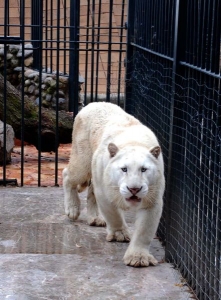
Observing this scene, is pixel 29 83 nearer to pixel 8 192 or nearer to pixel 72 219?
pixel 8 192

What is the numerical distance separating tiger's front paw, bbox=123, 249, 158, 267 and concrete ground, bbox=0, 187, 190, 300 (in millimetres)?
47

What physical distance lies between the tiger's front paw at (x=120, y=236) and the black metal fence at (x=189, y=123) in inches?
13.7

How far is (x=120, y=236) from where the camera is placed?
6.50 metres

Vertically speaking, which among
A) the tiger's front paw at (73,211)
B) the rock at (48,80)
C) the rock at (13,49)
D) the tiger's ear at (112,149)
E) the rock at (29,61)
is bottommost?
the tiger's front paw at (73,211)

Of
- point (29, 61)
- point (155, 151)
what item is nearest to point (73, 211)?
point (155, 151)

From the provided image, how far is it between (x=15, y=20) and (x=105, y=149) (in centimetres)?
1286

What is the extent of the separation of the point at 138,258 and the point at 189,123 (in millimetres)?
1162

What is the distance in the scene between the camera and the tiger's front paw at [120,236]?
21.3ft

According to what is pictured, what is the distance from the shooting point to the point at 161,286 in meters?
5.40

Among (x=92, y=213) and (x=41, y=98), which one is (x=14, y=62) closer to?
(x=41, y=98)

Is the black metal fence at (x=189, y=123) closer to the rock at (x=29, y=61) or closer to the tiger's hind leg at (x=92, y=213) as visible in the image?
the tiger's hind leg at (x=92, y=213)

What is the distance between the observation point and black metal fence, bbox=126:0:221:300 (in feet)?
15.5

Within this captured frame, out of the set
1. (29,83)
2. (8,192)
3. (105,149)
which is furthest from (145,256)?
(29,83)

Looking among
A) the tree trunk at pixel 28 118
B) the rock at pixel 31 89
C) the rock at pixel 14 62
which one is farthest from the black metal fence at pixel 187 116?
the rock at pixel 14 62
